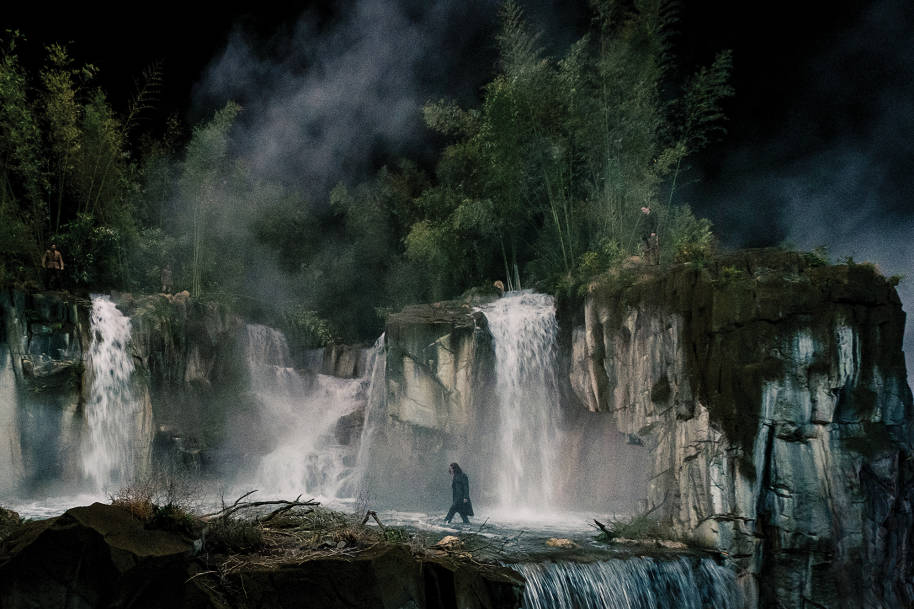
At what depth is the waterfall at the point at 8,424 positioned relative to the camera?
525 inches

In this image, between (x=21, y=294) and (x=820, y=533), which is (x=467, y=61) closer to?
(x=21, y=294)

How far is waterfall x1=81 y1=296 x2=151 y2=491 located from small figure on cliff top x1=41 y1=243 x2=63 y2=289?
4.67 feet

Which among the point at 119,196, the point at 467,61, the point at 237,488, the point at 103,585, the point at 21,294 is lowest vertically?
the point at 237,488

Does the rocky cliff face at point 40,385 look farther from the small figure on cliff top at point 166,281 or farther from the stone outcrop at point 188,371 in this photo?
the small figure on cliff top at point 166,281

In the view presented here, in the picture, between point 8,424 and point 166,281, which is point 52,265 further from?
point 8,424

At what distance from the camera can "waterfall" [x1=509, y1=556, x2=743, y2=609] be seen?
780cm

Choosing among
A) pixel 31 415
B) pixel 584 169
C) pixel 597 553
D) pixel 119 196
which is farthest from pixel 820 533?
pixel 119 196

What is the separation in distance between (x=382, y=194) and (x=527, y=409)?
1152 centimetres

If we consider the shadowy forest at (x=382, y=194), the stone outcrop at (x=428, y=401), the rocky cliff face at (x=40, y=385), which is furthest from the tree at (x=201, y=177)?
the stone outcrop at (x=428, y=401)

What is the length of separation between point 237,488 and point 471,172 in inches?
490

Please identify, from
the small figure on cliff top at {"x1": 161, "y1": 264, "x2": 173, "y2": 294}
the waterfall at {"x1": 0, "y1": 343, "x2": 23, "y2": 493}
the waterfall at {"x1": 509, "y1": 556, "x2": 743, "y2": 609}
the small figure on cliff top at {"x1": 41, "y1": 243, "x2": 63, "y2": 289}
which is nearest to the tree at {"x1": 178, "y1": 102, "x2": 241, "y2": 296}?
the small figure on cliff top at {"x1": 161, "y1": 264, "x2": 173, "y2": 294}

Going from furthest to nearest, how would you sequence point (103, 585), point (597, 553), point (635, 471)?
point (635, 471) → point (597, 553) → point (103, 585)

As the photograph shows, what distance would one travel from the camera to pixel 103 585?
5.18 meters

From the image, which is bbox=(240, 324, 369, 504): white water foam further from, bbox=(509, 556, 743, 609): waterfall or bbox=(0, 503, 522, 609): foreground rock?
bbox=(0, 503, 522, 609): foreground rock
